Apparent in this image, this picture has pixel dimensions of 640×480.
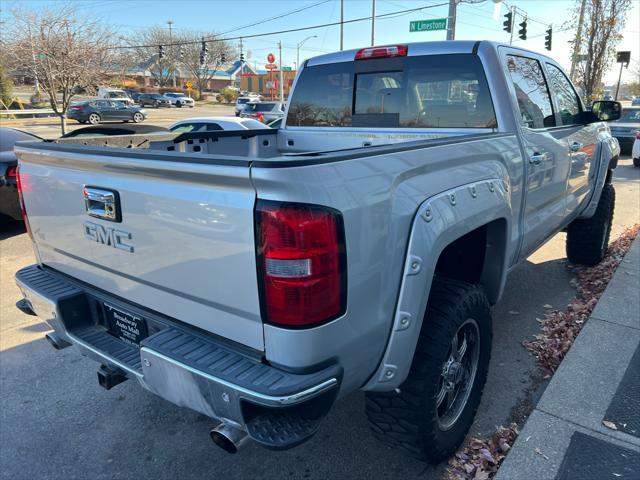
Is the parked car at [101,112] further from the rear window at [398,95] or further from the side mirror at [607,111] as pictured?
the side mirror at [607,111]

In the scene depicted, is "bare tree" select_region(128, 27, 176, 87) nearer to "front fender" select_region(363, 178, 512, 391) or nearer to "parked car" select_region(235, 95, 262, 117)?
"parked car" select_region(235, 95, 262, 117)

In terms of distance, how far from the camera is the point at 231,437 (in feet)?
5.94

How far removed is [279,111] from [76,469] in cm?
2228

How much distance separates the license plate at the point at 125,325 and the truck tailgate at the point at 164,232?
0.09 m

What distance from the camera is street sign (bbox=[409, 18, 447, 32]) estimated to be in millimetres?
18719

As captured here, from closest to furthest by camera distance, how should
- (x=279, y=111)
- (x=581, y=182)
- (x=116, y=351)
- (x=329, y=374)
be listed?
(x=329, y=374)
(x=116, y=351)
(x=581, y=182)
(x=279, y=111)

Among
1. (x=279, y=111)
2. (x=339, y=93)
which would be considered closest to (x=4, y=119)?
(x=279, y=111)

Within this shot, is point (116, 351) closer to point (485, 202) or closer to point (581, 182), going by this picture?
point (485, 202)

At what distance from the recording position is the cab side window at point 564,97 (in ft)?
13.1

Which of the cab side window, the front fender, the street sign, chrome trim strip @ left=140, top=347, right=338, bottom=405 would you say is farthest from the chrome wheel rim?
the street sign

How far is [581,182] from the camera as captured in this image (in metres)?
4.31

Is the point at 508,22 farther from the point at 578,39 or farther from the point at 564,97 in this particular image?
the point at 564,97

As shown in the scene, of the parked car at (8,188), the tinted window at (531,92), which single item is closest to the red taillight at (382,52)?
the tinted window at (531,92)

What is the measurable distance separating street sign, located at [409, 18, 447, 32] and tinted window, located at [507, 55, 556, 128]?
54.6 ft
